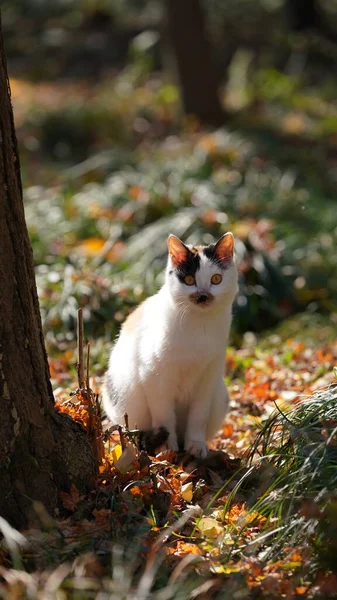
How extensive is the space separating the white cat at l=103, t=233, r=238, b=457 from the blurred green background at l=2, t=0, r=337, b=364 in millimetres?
2045

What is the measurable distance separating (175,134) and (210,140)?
5.87 feet

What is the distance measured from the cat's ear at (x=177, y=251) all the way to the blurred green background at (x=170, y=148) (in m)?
2.28

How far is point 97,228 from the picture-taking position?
875 centimetres

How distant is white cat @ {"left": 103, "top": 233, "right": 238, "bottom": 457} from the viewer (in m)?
4.24

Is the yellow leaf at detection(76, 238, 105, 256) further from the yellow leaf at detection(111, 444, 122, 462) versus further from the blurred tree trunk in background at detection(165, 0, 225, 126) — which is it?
the blurred tree trunk in background at detection(165, 0, 225, 126)

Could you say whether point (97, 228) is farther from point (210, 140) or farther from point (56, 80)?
point (56, 80)

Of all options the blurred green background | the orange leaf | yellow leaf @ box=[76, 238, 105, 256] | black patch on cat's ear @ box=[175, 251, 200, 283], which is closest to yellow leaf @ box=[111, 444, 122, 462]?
black patch on cat's ear @ box=[175, 251, 200, 283]

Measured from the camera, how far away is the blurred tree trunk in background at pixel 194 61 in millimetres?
11891

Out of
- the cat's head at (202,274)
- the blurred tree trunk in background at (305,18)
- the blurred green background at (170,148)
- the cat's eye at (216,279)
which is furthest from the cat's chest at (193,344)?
the blurred tree trunk in background at (305,18)

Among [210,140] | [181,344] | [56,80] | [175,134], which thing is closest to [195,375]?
[181,344]

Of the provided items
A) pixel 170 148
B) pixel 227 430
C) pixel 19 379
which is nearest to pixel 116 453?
pixel 19 379

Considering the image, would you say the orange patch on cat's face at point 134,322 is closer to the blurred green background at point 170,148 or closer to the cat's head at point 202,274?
the cat's head at point 202,274

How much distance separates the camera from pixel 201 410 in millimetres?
4520

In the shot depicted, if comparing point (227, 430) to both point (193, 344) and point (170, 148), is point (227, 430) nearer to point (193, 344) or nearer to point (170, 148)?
point (193, 344)
